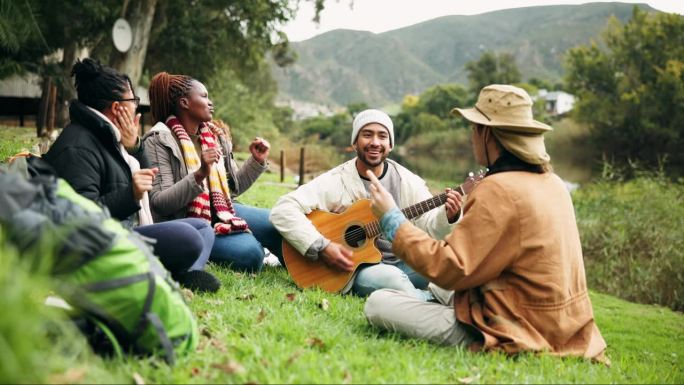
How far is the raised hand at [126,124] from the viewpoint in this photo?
4.12m

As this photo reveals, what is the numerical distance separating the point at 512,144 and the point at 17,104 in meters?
24.6

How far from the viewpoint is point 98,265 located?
2.66m

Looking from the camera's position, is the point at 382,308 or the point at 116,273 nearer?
the point at 116,273

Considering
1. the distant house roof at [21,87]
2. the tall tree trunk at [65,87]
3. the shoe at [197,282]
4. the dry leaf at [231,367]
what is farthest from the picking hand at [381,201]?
the tall tree trunk at [65,87]

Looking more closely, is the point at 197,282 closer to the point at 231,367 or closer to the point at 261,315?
the point at 261,315

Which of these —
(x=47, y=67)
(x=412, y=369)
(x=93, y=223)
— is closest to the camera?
(x=93, y=223)

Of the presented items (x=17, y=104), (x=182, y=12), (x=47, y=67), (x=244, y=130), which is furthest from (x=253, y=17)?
(x=244, y=130)

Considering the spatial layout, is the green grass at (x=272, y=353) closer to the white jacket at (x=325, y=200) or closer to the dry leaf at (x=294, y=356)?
the dry leaf at (x=294, y=356)

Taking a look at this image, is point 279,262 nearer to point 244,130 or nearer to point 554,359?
point 554,359

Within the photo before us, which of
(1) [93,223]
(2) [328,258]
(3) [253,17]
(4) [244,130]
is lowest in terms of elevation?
(4) [244,130]

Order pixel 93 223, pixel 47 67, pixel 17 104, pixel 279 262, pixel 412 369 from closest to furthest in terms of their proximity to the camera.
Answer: pixel 93 223 < pixel 412 369 < pixel 279 262 < pixel 47 67 < pixel 17 104

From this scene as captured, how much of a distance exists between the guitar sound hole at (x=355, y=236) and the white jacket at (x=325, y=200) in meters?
0.25

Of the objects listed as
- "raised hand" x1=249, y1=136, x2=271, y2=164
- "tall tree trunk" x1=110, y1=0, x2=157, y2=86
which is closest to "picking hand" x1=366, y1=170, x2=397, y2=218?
"raised hand" x1=249, y1=136, x2=271, y2=164

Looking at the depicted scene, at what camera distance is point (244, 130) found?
1380 inches
